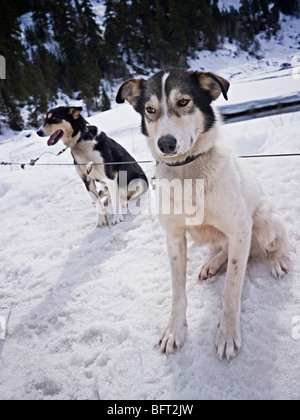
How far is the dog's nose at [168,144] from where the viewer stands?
4.72 feet

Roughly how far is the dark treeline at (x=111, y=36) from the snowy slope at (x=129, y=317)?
19008mm

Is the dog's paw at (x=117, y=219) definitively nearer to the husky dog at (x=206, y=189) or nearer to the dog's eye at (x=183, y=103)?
the husky dog at (x=206, y=189)

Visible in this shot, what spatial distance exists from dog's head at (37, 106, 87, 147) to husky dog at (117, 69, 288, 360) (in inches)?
75.0

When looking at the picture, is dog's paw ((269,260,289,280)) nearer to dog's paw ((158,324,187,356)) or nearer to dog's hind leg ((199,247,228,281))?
dog's hind leg ((199,247,228,281))

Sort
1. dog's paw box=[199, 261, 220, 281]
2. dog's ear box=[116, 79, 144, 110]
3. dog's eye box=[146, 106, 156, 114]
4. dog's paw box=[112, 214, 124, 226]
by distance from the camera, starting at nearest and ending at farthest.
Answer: dog's eye box=[146, 106, 156, 114]
dog's ear box=[116, 79, 144, 110]
dog's paw box=[199, 261, 220, 281]
dog's paw box=[112, 214, 124, 226]

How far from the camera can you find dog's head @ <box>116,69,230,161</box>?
149 cm

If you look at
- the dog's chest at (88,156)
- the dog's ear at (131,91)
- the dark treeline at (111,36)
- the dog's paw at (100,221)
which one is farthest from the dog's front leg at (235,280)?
the dark treeline at (111,36)

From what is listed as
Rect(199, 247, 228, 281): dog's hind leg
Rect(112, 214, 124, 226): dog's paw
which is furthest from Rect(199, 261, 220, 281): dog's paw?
Rect(112, 214, 124, 226): dog's paw

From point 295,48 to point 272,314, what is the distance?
39826mm

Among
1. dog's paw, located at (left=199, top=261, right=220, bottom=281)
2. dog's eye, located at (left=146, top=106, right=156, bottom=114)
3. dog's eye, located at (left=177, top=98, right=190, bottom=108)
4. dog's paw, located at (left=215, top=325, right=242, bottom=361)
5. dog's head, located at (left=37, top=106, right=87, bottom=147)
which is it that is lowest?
dog's paw, located at (left=199, top=261, right=220, bottom=281)

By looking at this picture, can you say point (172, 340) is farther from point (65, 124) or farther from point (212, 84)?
point (65, 124)

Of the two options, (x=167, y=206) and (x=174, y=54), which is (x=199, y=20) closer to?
(x=174, y=54)

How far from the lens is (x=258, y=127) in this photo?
15.2 ft

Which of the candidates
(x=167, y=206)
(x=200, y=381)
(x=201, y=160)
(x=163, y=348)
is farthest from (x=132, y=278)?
(x=201, y=160)
